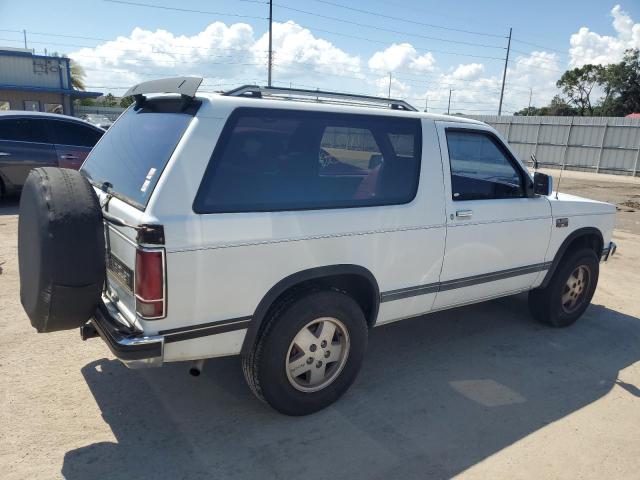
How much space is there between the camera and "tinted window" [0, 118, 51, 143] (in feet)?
28.1

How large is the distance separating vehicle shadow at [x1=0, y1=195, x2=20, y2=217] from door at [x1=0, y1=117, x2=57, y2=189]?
40 centimetres

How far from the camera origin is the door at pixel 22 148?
8.59 meters

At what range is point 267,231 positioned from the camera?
8.98ft

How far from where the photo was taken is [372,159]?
11.4 feet

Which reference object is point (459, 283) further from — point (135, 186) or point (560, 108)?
point (560, 108)

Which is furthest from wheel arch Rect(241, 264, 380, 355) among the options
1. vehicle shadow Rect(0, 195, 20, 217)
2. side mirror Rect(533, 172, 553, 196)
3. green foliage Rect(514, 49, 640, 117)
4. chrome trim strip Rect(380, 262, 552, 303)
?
green foliage Rect(514, 49, 640, 117)

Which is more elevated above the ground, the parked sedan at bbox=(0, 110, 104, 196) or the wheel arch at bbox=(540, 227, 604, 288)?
the parked sedan at bbox=(0, 110, 104, 196)

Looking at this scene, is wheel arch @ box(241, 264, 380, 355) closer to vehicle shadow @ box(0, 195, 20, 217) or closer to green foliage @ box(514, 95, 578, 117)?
vehicle shadow @ box(0, 195, 20, 217)

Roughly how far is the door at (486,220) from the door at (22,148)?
25.2 feet

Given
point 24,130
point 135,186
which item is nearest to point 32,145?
point 24,130

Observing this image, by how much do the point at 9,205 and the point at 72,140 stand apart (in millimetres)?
1688

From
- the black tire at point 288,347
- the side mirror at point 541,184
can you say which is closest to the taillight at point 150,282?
the black tire at point 288,347

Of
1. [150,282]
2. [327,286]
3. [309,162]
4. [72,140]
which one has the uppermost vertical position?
[309,162]

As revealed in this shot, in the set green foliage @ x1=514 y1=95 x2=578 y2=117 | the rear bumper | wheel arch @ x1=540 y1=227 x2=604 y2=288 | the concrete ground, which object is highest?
green foliage @ x1=514 y1=95 x2=578 y2=117
